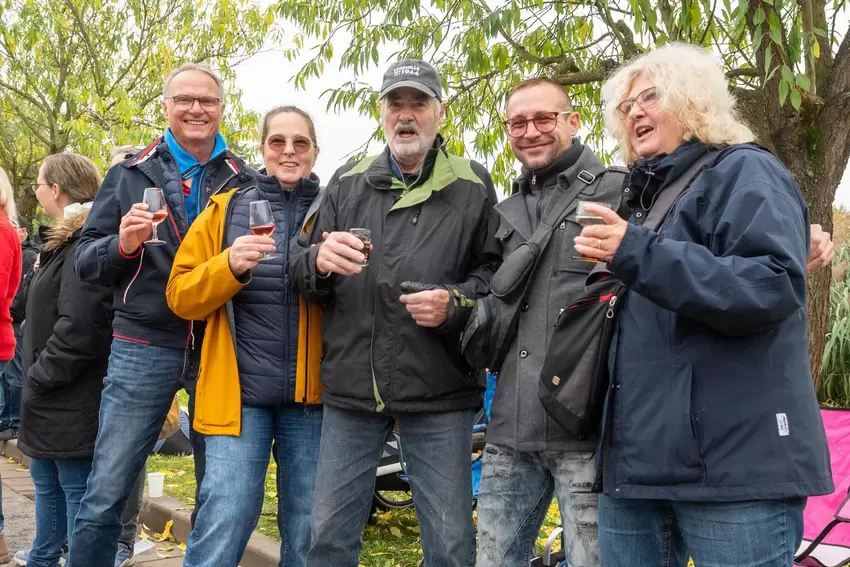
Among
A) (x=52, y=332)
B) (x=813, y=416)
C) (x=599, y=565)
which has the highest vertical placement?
(x=52, y=332)

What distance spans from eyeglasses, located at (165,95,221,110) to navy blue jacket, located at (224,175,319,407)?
1.88 ft

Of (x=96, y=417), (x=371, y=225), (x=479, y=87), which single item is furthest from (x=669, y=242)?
(x=479, y=87)

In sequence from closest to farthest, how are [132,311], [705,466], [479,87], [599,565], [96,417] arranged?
[705,466], [599,565], [132,311], [96,417], [479,87]

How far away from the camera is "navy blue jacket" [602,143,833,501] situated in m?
2.15

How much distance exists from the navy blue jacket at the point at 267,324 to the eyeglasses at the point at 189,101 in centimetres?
57

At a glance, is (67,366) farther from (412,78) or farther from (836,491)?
(836,491)

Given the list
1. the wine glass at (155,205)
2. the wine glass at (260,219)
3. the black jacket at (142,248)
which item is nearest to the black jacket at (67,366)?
the black jacket at (142,248)

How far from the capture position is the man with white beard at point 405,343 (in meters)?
3.23

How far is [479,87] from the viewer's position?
7.63 meters

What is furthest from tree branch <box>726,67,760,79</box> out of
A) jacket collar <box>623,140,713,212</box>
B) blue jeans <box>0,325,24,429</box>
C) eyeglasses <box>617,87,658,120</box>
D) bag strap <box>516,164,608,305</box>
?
blue jeans <box>0,325,24,429</box>

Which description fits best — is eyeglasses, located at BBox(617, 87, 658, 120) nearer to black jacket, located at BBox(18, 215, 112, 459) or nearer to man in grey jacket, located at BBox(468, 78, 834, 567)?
man in grey jacket, located at BBox(468, 78, 834, 567)

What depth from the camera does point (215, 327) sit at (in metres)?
3.48

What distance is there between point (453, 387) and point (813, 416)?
4.49 feet

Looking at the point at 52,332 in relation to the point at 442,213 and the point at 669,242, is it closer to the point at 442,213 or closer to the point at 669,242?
the point at 442,213
